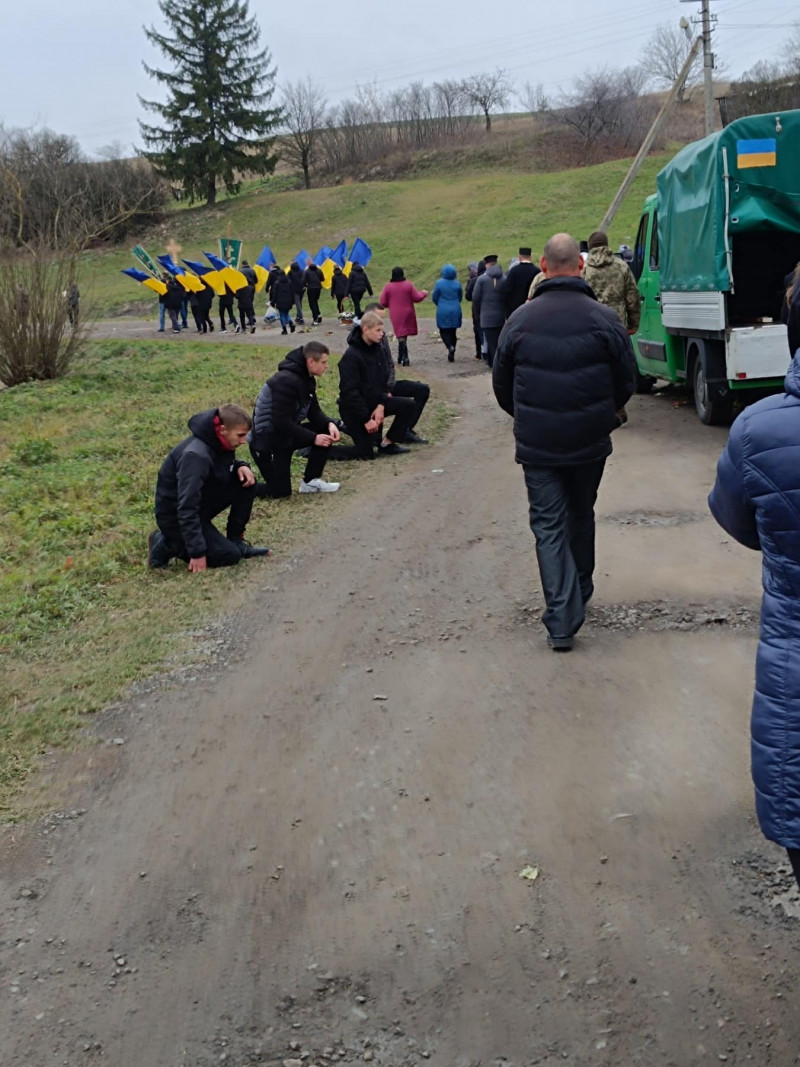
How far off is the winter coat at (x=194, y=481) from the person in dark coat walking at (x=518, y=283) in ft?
30.5

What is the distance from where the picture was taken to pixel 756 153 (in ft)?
35.8

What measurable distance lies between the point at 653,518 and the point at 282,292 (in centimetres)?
2100

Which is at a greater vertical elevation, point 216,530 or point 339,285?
point 339,285

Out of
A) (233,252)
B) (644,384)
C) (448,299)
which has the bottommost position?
(644,384)

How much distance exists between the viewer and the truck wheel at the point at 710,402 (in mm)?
11633

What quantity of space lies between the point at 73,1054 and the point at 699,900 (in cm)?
197

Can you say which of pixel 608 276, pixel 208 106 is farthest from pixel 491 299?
pixel 208 106

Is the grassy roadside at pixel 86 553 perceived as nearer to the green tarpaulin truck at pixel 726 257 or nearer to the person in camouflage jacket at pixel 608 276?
the person in camouflage jacket at pixel 608 276

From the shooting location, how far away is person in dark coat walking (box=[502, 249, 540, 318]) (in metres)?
16.4

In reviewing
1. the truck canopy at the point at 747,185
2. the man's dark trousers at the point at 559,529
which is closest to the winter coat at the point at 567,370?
the man's dark trousers at the point at 559,529

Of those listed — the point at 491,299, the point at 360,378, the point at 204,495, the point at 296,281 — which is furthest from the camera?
the point at 296,281

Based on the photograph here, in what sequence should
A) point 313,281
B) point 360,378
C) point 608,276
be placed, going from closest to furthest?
point 360,378, point 608,276, point 313,281

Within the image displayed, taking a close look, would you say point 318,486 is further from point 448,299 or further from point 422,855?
point 448,299

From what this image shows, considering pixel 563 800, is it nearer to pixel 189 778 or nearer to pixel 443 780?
pixel 443 780
